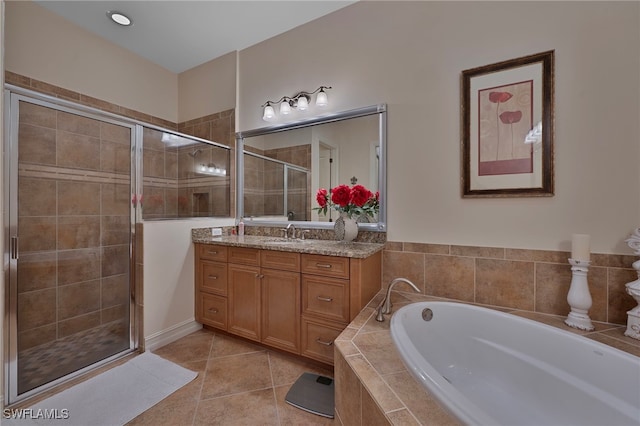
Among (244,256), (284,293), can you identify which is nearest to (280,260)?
(284,293)

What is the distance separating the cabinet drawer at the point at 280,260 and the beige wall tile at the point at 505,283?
1.23 meters

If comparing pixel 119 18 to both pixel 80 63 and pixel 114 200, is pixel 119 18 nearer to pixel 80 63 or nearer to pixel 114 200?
pixel 80 63

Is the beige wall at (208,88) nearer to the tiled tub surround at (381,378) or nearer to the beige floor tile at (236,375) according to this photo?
the beige floor tile at (236,375)

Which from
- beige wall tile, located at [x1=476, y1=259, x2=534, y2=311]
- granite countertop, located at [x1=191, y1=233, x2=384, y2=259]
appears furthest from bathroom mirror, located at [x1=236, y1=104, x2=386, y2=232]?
beige wall tile, located at [x1=476, y1=259, x2=534, y2=311]

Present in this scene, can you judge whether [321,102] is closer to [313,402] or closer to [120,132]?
[120,132]

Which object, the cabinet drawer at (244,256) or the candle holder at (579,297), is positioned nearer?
the candle holder at (579,297)

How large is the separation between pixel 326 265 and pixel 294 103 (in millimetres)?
1571

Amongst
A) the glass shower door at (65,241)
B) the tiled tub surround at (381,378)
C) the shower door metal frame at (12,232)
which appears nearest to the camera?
the tiled tub surround at (381,378)

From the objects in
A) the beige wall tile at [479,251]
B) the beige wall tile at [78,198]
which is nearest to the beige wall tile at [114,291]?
the beige wall tile at [78,198]

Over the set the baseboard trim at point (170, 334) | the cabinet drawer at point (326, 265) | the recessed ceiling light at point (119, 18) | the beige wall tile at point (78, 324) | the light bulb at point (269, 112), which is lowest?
the baseboard trim at point (170, 334)

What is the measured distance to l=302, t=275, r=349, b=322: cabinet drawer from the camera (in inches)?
67.1

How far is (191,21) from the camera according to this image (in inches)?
91.6

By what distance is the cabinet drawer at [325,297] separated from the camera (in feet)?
5.59

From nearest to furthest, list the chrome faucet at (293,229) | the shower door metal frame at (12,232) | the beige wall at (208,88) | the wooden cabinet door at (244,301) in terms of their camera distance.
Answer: the shower door metal frame at (12,232), the wooden cabinet door at (244,301), the chrome faucet at (293,229), the beige wall at (208,88)
